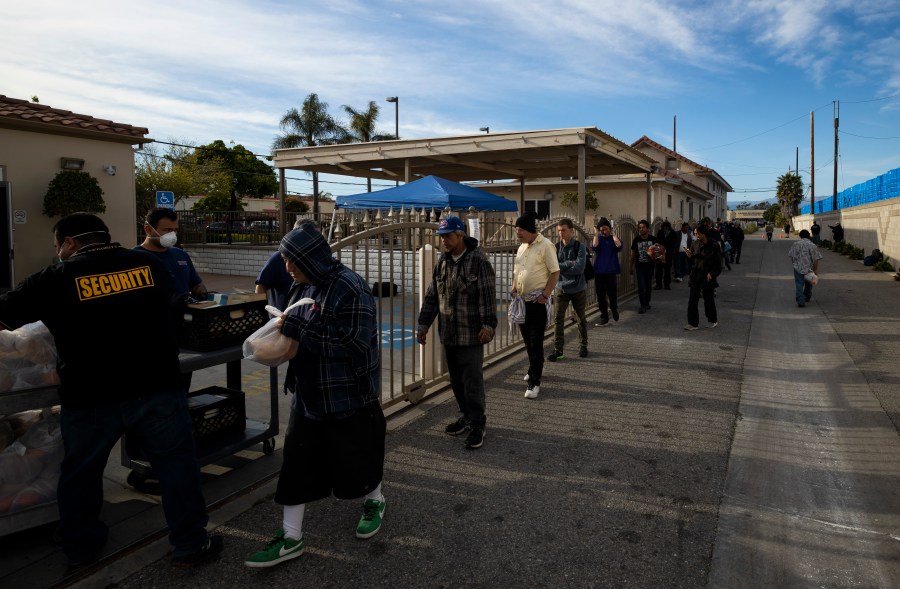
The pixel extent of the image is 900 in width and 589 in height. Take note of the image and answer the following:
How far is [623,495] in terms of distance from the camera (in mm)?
3896

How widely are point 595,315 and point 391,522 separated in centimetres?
820

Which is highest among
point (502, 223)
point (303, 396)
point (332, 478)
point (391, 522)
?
point (502, 223)

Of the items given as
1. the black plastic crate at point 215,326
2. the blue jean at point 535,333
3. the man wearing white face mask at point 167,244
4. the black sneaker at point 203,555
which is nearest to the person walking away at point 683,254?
the blue jean at point 535,333

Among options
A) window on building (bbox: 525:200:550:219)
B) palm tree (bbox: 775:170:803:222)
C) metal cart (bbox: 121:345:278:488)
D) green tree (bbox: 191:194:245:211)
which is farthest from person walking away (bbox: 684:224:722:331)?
palm tree (bbox: 775:170:803:222)

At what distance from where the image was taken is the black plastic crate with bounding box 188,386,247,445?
13.0 ft

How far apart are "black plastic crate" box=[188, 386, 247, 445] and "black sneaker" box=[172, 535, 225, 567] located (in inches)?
37.3

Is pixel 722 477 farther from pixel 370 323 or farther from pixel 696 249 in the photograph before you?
pixel 696 249

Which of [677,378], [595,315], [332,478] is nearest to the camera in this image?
[332,478]

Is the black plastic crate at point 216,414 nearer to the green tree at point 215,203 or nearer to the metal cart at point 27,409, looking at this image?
the metal cart at point 27,409

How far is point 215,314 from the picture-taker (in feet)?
12.2

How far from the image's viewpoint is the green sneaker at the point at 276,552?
3.04m

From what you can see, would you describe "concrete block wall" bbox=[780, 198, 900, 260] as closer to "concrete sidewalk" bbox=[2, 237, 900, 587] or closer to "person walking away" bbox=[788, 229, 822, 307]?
"person walking away" bbox=[788, 229, 822, 307]

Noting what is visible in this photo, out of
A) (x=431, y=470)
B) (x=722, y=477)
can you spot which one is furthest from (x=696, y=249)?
(x=431, y=470)

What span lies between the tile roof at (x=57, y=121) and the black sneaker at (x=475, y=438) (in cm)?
1182
